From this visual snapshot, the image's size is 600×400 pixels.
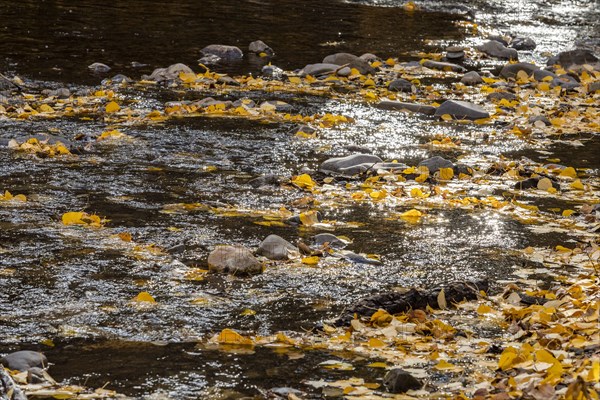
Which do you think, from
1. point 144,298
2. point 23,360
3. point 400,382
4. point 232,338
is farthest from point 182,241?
point 400,382

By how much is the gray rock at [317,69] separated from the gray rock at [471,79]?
1593 mm

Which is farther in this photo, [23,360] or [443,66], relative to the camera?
[443,66]

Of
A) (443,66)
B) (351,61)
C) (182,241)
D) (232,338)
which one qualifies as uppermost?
(232,338)

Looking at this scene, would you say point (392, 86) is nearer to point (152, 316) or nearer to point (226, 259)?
point (226, 259)

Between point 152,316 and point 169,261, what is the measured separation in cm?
82

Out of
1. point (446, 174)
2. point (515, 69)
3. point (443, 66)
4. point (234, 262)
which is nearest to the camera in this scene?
point (234, 262)

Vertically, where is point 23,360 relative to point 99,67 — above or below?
above

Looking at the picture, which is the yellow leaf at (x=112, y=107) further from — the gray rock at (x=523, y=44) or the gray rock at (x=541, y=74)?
the gray rock at (x=523, y=44)

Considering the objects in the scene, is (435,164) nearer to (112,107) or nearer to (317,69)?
(112,107)

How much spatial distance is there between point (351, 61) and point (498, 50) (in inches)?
115

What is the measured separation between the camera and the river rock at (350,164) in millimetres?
7477

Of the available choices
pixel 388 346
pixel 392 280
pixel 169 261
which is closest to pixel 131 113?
pixel 169 261

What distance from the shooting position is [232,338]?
4.24 metres

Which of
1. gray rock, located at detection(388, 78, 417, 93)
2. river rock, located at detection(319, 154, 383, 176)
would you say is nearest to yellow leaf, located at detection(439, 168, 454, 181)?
river rock, located at detection(319, 154, 383, 176)
